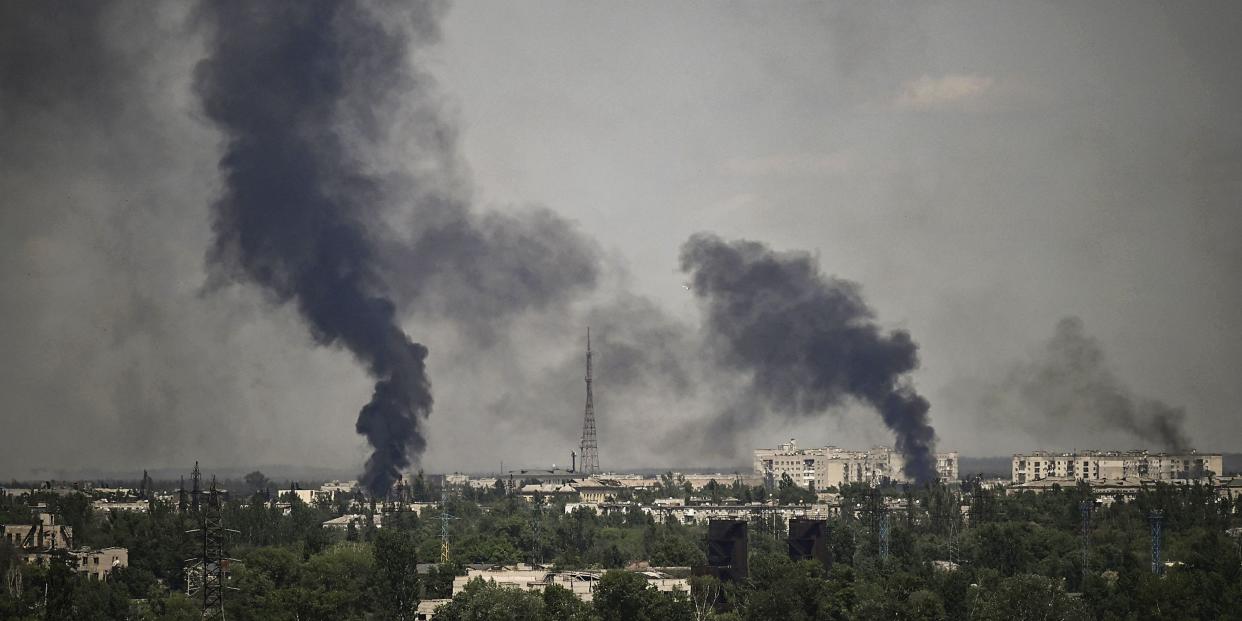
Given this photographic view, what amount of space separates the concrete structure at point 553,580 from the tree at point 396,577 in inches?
75.9

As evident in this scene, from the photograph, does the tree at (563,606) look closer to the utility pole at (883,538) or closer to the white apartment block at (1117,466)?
the utility pole at (883,538)

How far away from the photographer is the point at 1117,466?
160 m

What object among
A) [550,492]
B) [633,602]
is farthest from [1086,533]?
[550,492]

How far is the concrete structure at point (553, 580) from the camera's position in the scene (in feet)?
231

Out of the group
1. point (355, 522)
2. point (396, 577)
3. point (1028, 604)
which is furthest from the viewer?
point (355, 522)

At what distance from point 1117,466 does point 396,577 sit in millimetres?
105719

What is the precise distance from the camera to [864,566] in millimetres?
83500

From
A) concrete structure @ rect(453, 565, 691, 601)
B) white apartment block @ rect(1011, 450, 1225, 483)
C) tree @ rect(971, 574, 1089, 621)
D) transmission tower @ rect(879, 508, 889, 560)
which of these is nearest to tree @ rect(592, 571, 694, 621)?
concrete structure @ rect(453, 565, 691, 601)

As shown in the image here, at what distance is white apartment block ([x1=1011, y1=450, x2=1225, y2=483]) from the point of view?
156 metres

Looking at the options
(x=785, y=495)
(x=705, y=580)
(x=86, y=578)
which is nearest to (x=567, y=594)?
(x=705, y=580)

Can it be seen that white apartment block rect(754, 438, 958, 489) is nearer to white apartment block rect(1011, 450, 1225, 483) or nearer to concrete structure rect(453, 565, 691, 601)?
white apartment block rect(1011, 450, 1225, 483)

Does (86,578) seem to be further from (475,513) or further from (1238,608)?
(475,513)

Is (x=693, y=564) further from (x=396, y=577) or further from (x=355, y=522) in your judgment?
(x=355, y=522)

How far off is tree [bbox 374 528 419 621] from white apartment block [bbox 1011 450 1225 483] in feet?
310
